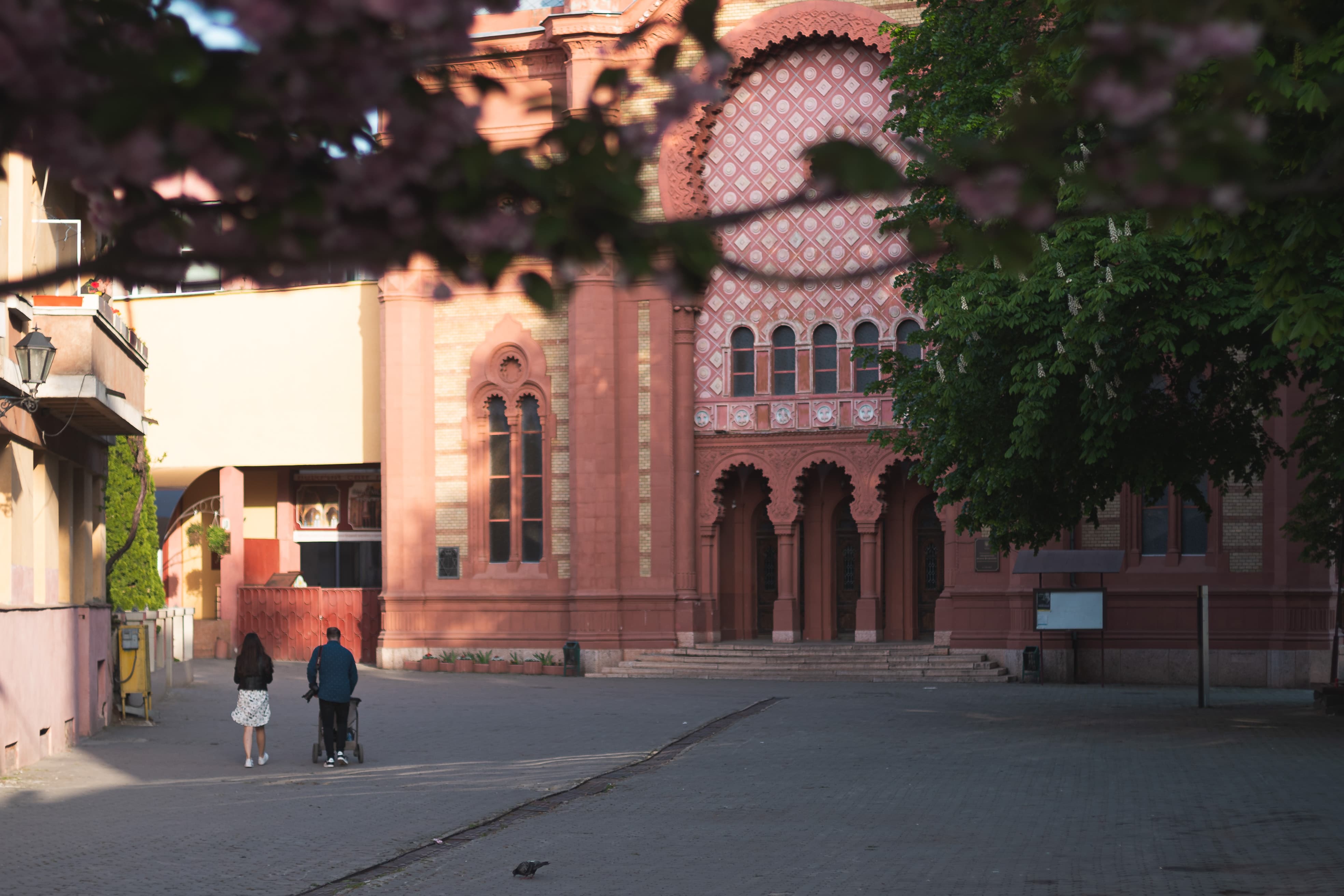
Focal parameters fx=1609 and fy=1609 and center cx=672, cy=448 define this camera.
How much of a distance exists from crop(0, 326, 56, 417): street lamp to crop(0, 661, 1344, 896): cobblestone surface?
3803 mm

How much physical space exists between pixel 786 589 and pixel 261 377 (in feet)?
46.9

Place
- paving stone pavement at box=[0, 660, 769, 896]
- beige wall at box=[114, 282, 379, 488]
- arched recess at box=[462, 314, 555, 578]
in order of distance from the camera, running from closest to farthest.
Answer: paving stone pavement at box=[0, 660, 769, 896], arched recess at box=[462, 314, 555, 578], beige wall at box=[114, 282, 379, 488]

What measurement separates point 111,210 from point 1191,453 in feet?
59.5

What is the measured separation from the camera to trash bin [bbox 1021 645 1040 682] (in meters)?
31.5

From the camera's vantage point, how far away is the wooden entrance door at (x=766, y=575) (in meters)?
37.4

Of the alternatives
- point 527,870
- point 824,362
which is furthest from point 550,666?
point 527,870

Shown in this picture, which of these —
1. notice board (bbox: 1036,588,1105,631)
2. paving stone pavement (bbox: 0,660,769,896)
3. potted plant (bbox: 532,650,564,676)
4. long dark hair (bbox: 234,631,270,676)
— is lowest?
potted plant (bbox: 532,650,564,676)

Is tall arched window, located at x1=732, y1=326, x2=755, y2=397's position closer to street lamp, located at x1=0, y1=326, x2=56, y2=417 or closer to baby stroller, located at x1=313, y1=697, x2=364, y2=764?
baby stroller, located at x1=313, y1=697, x2=364, y2=764

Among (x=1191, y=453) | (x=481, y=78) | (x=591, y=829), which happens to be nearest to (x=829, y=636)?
(x=1191, y=453)

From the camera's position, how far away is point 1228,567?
31250mm

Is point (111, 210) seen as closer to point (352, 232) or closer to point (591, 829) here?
point (352, 232)

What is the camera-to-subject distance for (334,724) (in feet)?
57.9

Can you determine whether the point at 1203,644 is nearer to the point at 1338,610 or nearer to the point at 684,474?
the point at 1338,610

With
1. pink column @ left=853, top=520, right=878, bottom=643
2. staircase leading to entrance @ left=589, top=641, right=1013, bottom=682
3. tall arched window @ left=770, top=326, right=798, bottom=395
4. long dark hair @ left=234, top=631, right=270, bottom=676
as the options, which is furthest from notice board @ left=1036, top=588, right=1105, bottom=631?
long dark hair @ left=234, top=631, right=270, bottom=676
